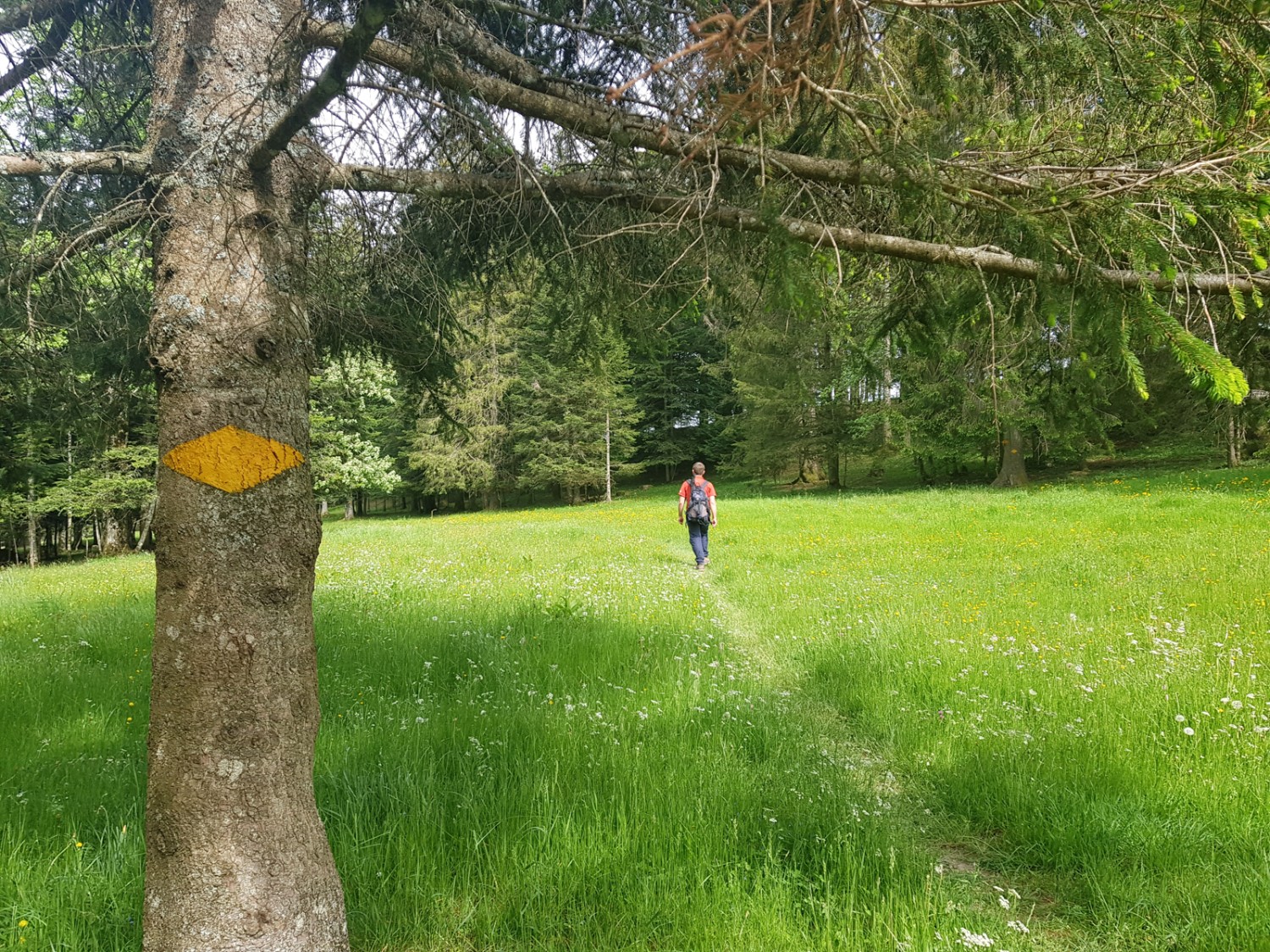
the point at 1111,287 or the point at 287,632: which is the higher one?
the point at 1111,287

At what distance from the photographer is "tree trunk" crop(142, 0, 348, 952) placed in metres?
1.90

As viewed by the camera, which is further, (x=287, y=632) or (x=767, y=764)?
(x=767, y=764)

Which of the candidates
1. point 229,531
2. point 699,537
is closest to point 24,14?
point 229,531

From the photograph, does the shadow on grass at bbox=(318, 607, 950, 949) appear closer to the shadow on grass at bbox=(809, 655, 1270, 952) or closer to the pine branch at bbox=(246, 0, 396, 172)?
the shadow on grass at bbox=(809, 655, 1270, 952)

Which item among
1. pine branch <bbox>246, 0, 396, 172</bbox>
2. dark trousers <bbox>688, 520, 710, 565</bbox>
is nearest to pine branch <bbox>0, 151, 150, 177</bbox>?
pine branch <bbox>246, 0, 396, 172</bbox>

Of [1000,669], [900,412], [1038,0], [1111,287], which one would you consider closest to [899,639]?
[1000,669]

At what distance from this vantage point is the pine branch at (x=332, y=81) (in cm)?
145

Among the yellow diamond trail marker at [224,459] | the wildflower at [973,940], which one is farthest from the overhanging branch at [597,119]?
the wildflower at [973,940]

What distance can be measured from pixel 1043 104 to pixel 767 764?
3.67 m

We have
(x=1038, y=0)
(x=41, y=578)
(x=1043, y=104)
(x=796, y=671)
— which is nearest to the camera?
(x=1038, y=0)

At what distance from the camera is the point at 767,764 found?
Result: 356 cm

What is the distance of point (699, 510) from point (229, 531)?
950 cm

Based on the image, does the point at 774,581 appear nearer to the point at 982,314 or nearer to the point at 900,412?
the point at 982,314

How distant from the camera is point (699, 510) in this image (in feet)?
36.6
